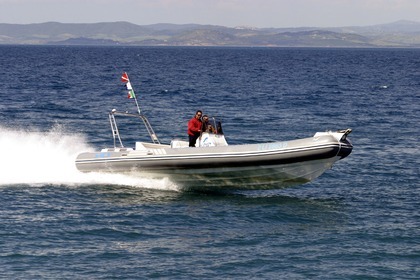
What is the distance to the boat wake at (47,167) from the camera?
24.0 m

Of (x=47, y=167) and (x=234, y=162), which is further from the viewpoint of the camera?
(x=47, y=167)

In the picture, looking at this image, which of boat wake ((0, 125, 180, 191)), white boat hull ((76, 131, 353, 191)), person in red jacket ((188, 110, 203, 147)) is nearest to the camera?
white boat hull ((76, 131, 353, 191))

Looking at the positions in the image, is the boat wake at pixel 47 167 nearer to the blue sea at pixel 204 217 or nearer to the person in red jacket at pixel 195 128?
the blue sea at pixel 204 217

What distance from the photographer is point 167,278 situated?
16016 millimetres

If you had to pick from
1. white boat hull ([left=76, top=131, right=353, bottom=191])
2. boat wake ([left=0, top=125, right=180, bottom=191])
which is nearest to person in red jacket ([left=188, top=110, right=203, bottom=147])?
white boat hull ([left=76, top=131, right=353, bottom=191])

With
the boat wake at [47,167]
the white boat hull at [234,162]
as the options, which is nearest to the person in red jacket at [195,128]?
the white boat hull at [234,162]

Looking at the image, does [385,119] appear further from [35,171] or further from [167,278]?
[167,278]

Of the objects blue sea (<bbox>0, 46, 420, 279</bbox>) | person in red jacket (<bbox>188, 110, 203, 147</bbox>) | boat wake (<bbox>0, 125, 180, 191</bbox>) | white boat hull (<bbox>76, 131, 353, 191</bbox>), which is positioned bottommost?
blue sea (<bbox>0, 46, 420, 279</bbox>)

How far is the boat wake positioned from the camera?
24.0 m

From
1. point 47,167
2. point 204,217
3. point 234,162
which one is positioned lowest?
point 204,217

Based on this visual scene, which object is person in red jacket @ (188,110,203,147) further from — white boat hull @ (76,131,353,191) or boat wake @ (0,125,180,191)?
boat wake @ (0,125,180,191)

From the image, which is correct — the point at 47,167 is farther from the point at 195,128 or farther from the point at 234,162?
the point at 234,162

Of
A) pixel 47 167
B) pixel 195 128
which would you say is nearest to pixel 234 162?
pixel 195 128

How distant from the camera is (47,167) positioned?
25.9 meters
